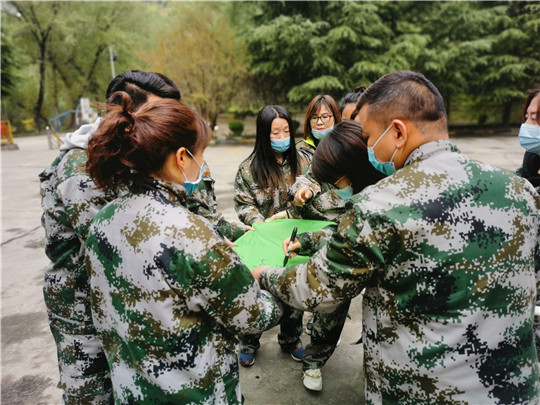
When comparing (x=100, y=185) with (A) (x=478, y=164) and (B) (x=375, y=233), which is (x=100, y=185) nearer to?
(B) (x=375, y=233)

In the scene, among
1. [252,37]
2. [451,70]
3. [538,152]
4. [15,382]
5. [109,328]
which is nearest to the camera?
[109,328]

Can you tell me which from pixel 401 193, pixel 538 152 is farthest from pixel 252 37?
pixel 401 193

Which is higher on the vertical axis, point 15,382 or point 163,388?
point 163,388

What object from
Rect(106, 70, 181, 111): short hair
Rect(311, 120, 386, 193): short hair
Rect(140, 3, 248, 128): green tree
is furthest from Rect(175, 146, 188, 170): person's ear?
Rect(140, 3, 248, 128): green tree

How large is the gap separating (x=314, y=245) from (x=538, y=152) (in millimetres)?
1520

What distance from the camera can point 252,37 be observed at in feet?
56.6

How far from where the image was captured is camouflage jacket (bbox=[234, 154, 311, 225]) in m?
2.79

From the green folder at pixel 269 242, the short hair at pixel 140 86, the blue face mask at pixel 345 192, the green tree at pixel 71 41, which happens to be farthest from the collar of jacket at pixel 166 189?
the green tree at pixel 71 41

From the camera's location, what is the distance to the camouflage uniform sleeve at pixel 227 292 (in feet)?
3.46

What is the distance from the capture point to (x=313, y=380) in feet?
7.64

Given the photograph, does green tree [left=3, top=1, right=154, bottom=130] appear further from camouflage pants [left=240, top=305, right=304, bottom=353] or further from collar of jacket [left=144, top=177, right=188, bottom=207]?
collar of jacket [left=144, top=177, right=188, bottom=207]

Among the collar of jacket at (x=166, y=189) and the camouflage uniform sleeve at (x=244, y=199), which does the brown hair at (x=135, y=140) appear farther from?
the camouflage uniform sleeve at (x=244, y=199)

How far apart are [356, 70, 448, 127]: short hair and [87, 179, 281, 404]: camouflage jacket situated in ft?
2.18

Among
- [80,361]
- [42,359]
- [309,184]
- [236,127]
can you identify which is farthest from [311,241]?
[236,127]
